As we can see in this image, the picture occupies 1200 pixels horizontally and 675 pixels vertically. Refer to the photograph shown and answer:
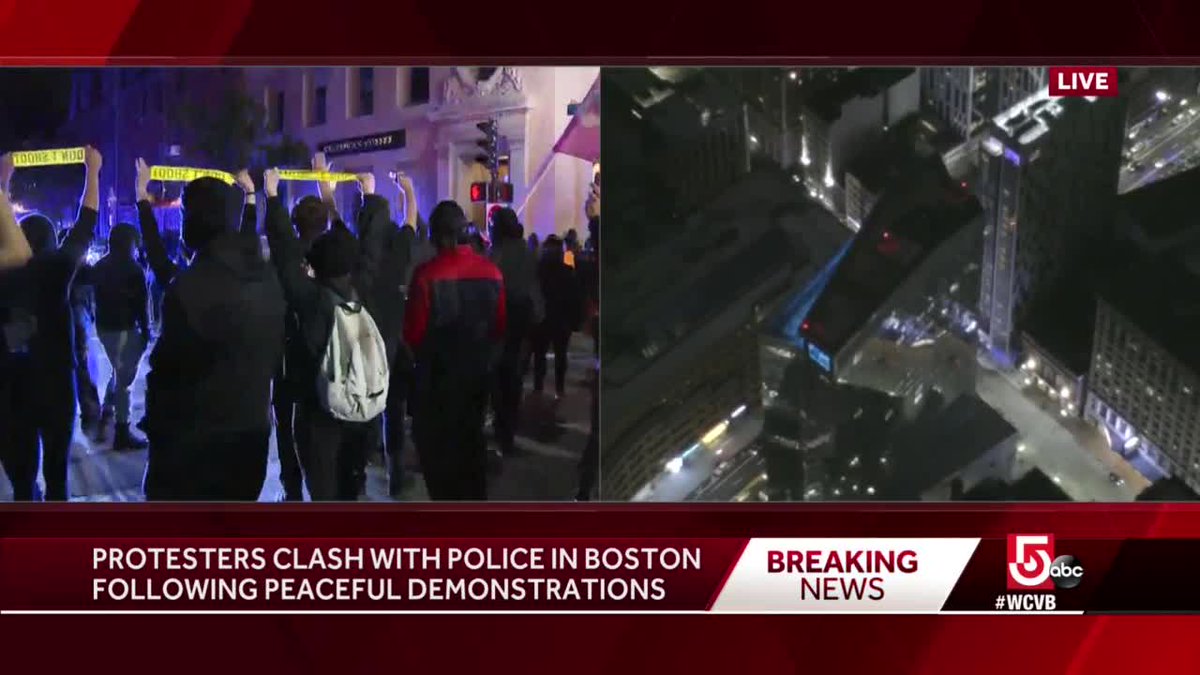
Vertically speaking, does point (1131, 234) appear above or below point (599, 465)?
above

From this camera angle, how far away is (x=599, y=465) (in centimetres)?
295

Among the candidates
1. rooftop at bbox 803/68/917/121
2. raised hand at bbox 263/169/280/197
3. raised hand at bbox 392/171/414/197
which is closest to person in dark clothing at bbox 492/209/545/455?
raised hand at bbox 392/171/414/197

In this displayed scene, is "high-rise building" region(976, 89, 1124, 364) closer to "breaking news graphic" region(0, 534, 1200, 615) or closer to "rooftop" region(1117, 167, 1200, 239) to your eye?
"rooftop" region(1117, 167, 1200, 239)

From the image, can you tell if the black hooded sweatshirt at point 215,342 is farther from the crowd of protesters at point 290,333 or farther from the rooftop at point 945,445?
the rooftop at point 945,445

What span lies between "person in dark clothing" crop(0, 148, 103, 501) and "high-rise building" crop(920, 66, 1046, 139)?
2.31 m

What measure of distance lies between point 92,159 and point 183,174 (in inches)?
10.2

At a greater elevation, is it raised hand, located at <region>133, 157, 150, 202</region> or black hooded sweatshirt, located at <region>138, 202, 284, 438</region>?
raised hand, located at <region>133, 157, 150, 202</region>

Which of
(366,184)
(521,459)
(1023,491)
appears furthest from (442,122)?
(1023,491)

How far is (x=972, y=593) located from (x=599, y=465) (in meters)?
1.10

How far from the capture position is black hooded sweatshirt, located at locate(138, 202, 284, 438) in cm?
293

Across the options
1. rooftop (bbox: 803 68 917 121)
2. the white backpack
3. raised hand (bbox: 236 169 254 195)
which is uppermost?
rooftop (bbox: 803 68 917 121)

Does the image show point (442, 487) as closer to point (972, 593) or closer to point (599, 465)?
point (599, 465)

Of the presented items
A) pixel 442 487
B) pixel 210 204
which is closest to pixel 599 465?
pixel 442 487

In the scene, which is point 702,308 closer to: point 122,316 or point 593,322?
point 593,322
